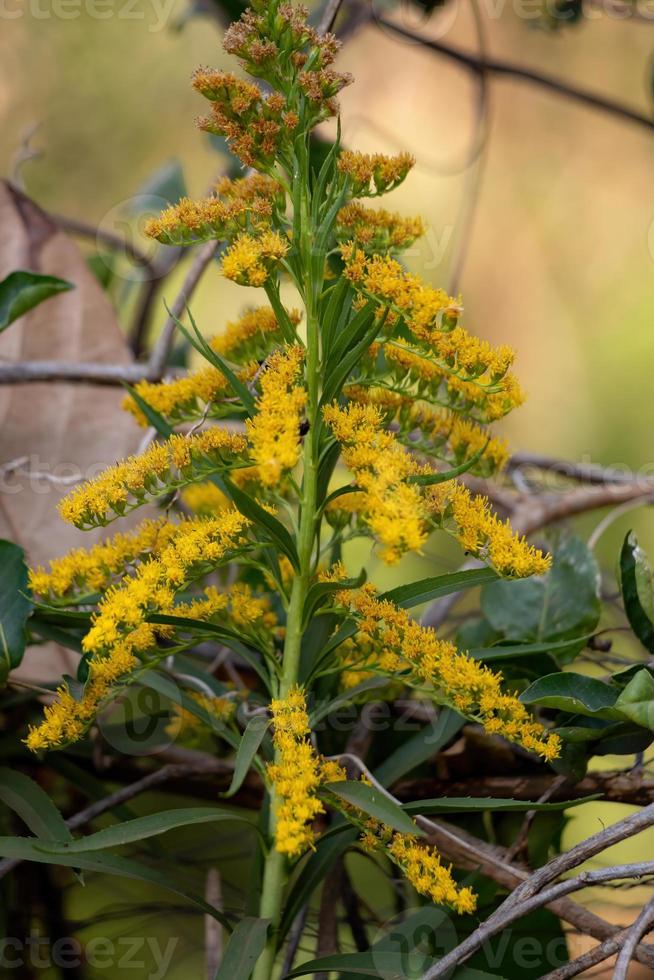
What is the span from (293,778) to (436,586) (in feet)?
0.44

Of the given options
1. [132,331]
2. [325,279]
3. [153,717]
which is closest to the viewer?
[325,279]

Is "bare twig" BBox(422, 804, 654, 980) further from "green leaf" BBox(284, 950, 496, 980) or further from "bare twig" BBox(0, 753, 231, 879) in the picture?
"bare twig" BBox(0, 753, 231, 879)

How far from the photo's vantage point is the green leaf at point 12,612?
0.63 m

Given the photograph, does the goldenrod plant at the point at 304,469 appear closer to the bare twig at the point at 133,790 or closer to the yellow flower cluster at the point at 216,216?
the yellow flower cluster at the point at 216,216

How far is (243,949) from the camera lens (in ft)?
1.69

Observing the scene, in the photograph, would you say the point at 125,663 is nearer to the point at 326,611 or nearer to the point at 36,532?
the point at 326,611

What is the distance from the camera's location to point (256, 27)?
536 millimetres

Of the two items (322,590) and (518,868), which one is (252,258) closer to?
(322,590)

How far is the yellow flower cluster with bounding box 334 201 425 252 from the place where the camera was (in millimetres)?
560

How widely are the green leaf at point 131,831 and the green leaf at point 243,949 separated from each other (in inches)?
2.2

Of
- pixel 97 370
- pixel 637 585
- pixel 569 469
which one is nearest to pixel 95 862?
pixel 637 585

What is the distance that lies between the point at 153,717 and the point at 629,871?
1.28 ft

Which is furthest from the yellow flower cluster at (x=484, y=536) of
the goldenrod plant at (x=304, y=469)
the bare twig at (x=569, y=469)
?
the bare twig at (x=569, y=469)

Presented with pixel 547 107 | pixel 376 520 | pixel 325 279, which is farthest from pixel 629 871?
pixel 547 107
